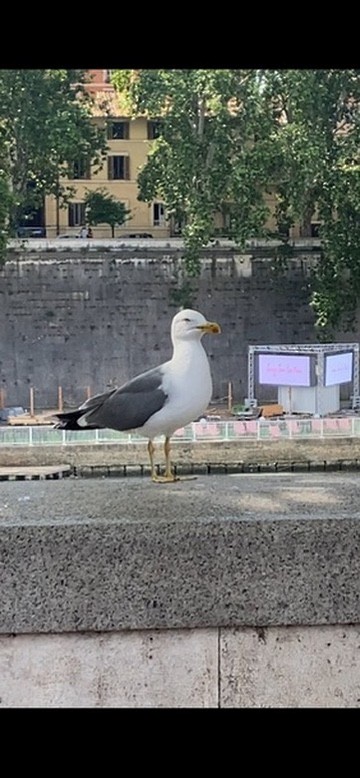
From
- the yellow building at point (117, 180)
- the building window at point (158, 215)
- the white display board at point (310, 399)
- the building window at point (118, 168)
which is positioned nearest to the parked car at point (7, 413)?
the white display board at point (310, 399)

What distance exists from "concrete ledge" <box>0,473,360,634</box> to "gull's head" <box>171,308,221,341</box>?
2.39 ft

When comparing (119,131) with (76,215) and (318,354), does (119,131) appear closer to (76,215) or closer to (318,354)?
(76,215)

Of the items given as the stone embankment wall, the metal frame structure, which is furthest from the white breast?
the stone embankment wall

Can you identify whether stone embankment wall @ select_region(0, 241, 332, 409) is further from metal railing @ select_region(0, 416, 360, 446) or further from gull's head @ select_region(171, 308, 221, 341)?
gull's head @ select_region(171, 308, 221, 341)

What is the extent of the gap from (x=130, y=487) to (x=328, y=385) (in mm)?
10902

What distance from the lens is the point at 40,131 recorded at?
1405 centimetres

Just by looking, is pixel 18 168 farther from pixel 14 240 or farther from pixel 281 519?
pixel 281 519

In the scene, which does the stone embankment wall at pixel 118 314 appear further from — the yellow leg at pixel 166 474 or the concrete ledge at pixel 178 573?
the concrete ledge at pixel 178 573

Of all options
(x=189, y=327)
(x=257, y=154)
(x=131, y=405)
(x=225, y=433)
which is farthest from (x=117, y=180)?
(x=131, y=405)

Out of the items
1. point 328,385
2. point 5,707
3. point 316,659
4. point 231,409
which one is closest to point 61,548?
point 5,707

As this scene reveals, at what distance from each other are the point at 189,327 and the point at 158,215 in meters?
16.1

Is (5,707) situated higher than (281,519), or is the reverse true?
(281,519)

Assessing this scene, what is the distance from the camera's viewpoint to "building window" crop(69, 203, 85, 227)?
1739 cm

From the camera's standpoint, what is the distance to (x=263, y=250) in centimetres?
1491
